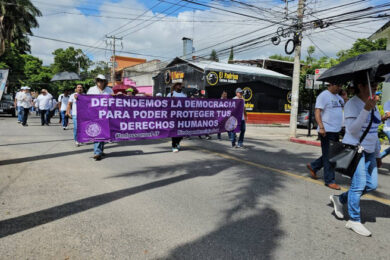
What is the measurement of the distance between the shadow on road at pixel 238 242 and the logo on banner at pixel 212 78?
20661mm

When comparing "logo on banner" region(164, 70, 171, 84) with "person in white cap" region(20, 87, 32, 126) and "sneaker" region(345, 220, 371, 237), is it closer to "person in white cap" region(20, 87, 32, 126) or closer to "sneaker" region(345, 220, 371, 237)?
"person in white cap" region(20, 87, 32, 126)

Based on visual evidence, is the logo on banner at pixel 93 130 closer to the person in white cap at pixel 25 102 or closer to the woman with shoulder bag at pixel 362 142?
the woman with shoulder bag at pixel 362 142

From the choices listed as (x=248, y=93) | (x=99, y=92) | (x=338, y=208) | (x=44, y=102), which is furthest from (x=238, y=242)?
(x=248, y=93)

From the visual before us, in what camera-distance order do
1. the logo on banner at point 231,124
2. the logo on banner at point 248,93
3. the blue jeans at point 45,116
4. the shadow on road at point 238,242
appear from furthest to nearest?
the logo on banner at point 248,93
the blue jeans at point 45,116
the logo on banner at point 231,124
the shadow on road at point 238,242

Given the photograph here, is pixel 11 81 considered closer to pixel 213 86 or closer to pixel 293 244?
pixel 213 86

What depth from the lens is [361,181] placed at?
10.6ft

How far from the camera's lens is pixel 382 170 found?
22.4 ft

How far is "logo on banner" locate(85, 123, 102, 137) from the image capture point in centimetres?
628

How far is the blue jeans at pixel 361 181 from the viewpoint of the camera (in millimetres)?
3223

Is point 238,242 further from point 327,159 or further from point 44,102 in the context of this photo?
point 44,102

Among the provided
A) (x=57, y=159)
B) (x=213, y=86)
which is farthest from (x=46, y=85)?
(x=57, y=159)

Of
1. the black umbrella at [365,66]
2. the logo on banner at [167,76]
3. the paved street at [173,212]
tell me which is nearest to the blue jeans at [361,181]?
the paved street at [173,212]

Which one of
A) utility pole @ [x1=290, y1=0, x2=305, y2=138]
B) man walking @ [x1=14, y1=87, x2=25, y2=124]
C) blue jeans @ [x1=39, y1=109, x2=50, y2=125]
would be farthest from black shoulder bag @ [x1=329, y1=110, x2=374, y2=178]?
man walking @ [x1=14, y1=87, x2=25, y2=124]

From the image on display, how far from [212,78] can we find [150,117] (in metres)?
17.1
